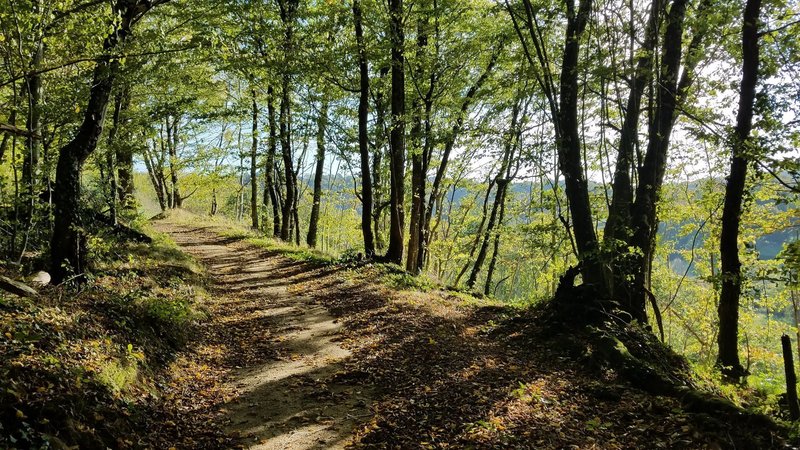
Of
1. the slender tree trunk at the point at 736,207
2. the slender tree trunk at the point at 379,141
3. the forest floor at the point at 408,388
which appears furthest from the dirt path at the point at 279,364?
the slender tree trunk at the point at 736,207

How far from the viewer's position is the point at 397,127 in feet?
45.7

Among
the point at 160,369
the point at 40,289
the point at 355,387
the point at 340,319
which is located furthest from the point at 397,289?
the point at 40,289

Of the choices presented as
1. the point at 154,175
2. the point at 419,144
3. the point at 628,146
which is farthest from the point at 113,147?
the point at 154,175

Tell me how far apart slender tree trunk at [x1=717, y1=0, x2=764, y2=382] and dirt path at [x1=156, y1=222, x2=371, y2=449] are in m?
6.65

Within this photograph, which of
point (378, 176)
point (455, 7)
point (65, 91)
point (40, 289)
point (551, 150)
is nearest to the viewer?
point (40, 289)

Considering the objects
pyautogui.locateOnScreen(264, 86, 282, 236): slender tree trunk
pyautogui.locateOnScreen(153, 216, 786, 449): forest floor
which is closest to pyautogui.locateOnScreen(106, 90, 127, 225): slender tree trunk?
pyautogui.locateOnScreen(153, 216, 786, 449): forest floor

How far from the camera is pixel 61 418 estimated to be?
A: 3846mm

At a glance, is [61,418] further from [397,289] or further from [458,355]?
[397,289]

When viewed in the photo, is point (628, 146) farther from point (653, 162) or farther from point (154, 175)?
point (154, 175)

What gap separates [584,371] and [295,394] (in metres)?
4.27

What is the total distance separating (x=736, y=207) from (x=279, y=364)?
8499mm

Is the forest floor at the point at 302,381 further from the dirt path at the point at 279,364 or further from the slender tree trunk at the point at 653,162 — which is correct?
the slender tree trunk at the point at 653,162

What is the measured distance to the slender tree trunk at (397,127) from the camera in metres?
13.3

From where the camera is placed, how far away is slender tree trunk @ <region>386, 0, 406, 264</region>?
13328mm
